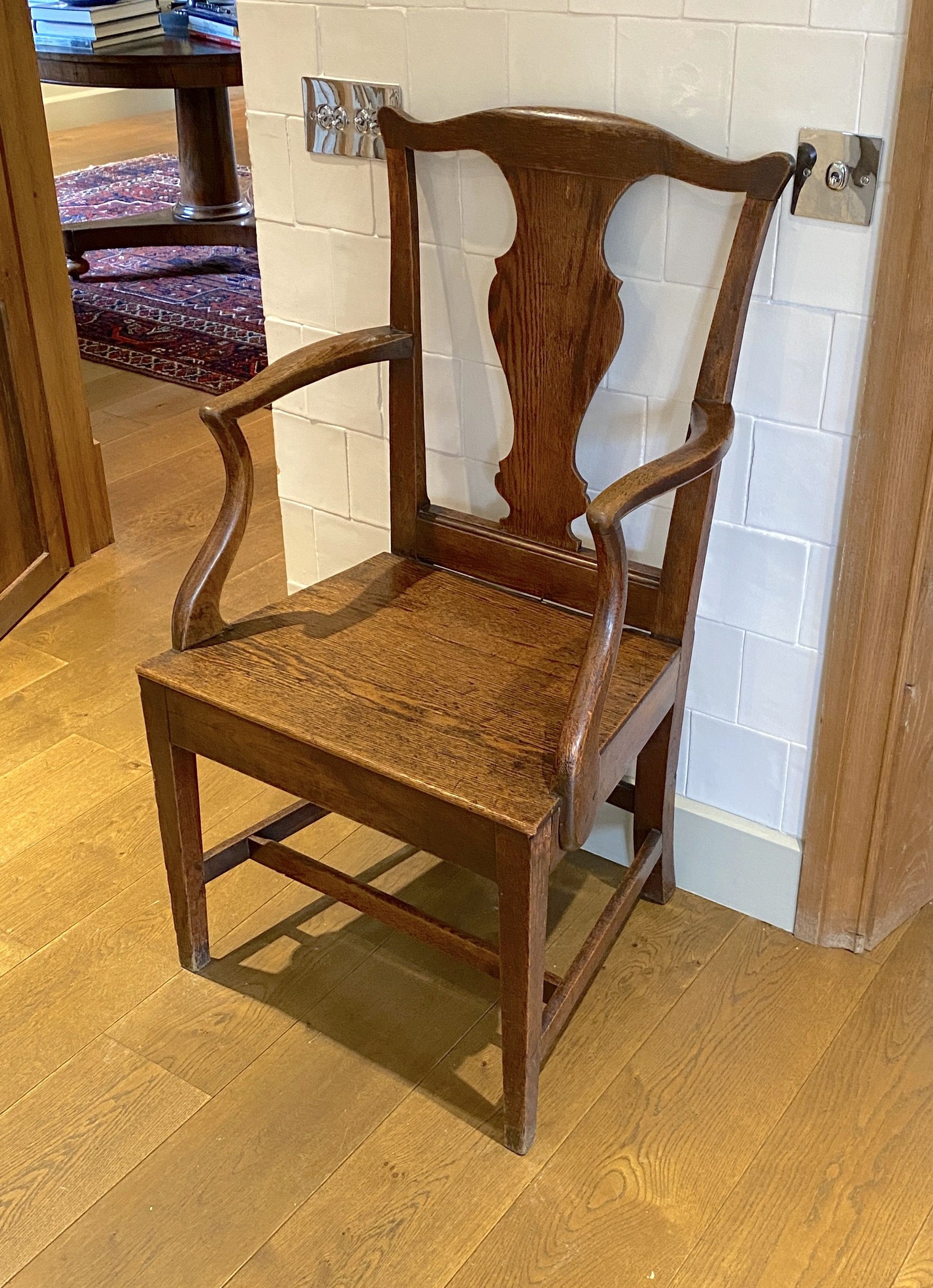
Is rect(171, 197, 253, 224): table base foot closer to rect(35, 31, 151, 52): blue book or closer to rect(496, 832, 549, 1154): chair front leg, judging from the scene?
rect(35, 31, 151, 52): blue book

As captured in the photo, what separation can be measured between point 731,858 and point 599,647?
63 cm

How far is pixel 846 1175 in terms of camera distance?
4.56ft

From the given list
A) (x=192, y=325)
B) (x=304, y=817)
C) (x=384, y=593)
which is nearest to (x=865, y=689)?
(x=384, y=593)

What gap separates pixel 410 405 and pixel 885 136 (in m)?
0.63

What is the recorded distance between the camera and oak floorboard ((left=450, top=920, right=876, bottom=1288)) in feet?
4.30

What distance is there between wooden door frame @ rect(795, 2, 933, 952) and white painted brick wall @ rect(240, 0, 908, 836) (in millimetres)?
29

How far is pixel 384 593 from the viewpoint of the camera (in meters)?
1.60

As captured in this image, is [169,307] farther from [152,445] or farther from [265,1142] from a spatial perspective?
[265,1142]

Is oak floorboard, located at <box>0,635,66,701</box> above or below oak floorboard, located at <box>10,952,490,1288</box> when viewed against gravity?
above

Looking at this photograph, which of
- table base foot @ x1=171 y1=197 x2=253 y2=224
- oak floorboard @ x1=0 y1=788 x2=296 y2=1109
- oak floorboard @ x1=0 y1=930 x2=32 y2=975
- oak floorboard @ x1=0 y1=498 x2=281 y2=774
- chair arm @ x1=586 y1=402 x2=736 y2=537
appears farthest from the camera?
table base foot @ x1=171 y1=197 x2=253 y2=224

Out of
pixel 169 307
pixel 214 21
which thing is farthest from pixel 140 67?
pixel 169 307

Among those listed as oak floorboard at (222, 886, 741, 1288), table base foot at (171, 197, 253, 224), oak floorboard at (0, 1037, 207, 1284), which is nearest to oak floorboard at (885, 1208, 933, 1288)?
oak floorboard at (222, 886, 741, 1288)

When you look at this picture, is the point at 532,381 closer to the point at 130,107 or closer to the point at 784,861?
the point at 784,861

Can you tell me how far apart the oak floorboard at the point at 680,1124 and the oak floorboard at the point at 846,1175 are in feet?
0.07
